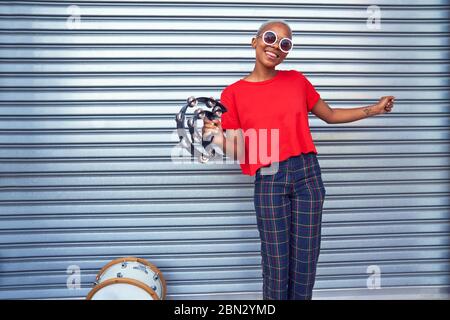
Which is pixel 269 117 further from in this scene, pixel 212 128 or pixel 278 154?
pixel 212 128

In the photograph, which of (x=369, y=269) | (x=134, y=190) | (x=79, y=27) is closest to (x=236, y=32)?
(x=79, y=27)

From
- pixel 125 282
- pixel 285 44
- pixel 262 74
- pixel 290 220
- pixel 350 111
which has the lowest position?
pixel 125 282

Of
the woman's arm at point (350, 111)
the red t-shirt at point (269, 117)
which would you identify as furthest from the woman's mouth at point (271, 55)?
the woman's arm at point (350, 111)

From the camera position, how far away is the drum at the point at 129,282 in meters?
2.47

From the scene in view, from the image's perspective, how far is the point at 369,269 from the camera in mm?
3316

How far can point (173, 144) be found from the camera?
3.13m

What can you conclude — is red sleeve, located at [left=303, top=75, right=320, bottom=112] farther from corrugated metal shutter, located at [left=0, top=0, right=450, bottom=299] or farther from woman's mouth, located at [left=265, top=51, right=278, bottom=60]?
corrugated metal shutter, located at [left=0, top=0, right=450, bottom=299]

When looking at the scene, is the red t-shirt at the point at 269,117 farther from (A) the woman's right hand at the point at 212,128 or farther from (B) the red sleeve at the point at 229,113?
(A) the woman's right hand at the point at 212,128

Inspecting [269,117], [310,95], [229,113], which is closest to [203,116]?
[229,113]

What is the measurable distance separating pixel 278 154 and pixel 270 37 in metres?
0.68

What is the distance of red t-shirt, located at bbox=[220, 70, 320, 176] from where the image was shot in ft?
7.12

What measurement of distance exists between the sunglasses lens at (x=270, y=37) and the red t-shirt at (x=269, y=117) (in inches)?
8.9

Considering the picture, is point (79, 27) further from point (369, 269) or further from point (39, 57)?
point (369, 269)

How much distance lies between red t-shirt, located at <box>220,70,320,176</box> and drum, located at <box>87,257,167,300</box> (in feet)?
3.65
